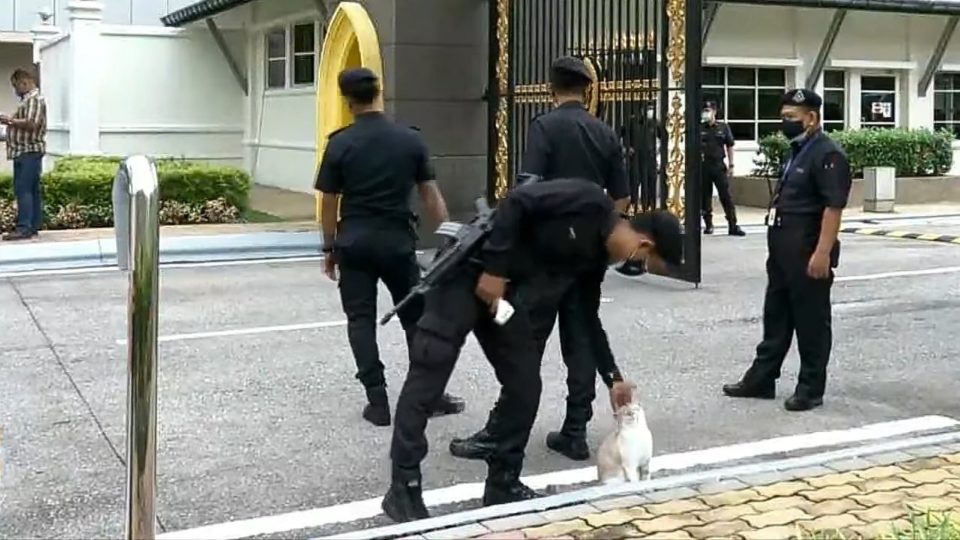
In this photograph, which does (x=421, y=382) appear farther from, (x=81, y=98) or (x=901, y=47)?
(x=901, y=47)

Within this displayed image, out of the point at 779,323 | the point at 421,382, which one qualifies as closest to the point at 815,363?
the point at 779,323

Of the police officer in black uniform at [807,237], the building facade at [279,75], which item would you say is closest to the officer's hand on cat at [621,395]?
the police officer in black uniform at [807,237]

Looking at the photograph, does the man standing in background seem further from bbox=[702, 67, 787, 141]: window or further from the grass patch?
bbox=[702, 67, 787, 141]: window

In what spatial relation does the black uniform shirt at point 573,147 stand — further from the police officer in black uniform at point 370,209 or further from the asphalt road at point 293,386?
the asphalt road at point 293,386

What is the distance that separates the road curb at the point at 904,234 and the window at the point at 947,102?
26.9 feet

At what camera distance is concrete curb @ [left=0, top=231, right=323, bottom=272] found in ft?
41.0

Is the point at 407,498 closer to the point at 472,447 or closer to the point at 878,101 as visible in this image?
the point at 472,447

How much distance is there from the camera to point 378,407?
6590mm

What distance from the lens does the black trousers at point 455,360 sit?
4.98 m

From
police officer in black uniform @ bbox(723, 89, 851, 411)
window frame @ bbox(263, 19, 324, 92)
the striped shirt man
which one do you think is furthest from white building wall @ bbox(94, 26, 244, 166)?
police officer in black uniform @ bbox(723, 89, 851, 411)

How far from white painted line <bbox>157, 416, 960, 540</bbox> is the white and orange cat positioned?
16.8 inches

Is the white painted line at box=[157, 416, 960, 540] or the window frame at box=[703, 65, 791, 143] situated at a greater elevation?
the window frame at box=[703, 65, 791, 143]

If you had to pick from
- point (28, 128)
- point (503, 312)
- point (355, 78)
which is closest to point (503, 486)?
point (503, 312)

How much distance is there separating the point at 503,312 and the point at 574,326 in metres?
1.24
